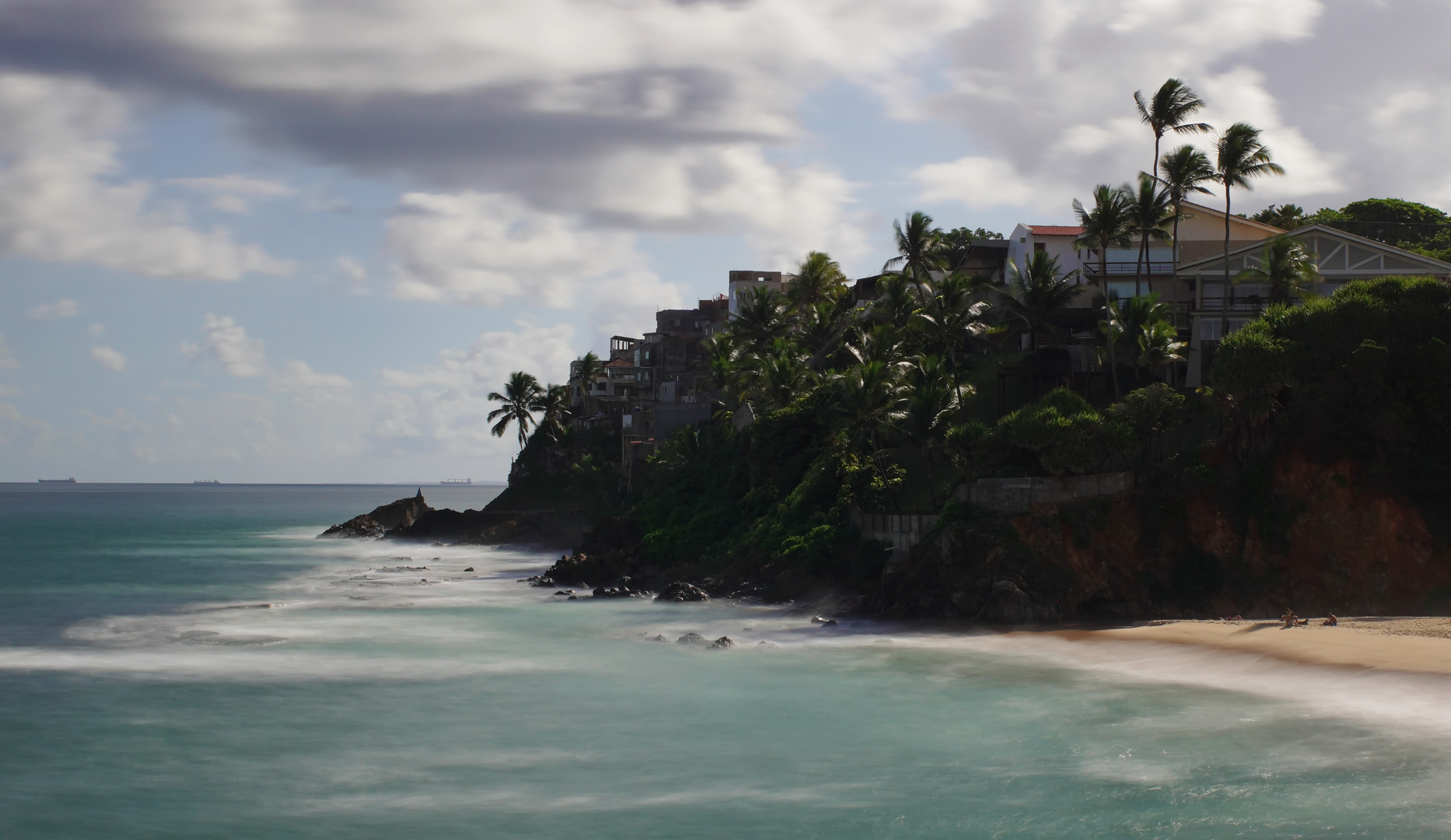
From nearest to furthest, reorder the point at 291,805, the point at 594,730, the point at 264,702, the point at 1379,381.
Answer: the point at 291,805 < the point at 594,730 < the point at 264,702 < the point at 1379,381

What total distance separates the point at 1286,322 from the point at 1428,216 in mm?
44363

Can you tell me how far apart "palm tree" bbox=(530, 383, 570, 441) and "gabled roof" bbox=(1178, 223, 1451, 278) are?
56707 millimetres

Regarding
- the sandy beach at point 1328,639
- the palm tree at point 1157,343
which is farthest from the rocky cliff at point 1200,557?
the palm tree at point 1157,343

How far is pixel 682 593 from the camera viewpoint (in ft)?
141

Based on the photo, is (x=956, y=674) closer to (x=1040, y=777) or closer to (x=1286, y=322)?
(x=1040, y=777)

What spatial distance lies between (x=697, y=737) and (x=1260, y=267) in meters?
33.2

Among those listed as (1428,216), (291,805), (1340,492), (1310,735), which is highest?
(1428,216)

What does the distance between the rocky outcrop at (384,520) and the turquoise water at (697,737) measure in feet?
188

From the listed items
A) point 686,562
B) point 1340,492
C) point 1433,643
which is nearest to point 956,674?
point 1433,643

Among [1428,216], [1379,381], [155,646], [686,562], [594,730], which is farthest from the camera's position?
[1428,216]

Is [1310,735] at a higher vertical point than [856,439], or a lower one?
lower

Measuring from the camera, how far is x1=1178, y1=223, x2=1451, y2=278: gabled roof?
4681 centimetres

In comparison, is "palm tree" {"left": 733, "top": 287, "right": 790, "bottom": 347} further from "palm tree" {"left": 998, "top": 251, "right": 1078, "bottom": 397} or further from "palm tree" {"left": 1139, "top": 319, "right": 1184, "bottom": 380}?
"palm tree" {"left": 1139, "top": 319, "right": 1184, "bottom": 380}

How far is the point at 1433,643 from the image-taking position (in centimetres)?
2575
